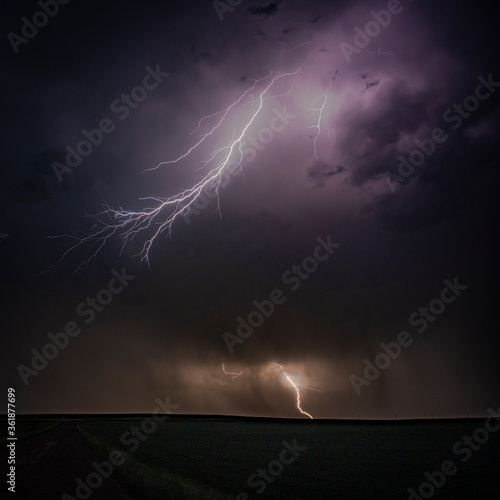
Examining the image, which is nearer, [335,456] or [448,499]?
[448,499]

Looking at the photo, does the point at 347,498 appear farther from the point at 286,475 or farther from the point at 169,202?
the point at 169,202

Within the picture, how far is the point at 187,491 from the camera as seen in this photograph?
27.2 ft

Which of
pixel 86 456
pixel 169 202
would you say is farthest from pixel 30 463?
pixel 169 202

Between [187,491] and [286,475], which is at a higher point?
[187,491]

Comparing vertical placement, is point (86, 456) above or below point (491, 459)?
above

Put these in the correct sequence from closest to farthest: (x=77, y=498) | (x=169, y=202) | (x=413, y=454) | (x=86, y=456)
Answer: (x=77, y=498)
(x=86, y=456)
(x=413, y=454)
(x=169, y=202)

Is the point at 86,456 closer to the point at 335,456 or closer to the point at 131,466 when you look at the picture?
the point at 131,466

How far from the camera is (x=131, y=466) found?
37.0 feet

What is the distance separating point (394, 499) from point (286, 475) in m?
4.74

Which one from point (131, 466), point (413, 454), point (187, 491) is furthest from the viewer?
point (413, 454)

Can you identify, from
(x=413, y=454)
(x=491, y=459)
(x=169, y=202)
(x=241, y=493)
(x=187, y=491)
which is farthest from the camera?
(x=169, y=202)

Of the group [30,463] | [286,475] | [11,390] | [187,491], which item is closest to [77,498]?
[187,491]

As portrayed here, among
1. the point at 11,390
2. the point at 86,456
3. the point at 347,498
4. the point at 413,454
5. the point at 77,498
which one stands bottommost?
the point at 413,454

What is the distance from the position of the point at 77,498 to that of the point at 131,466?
4292 mm
